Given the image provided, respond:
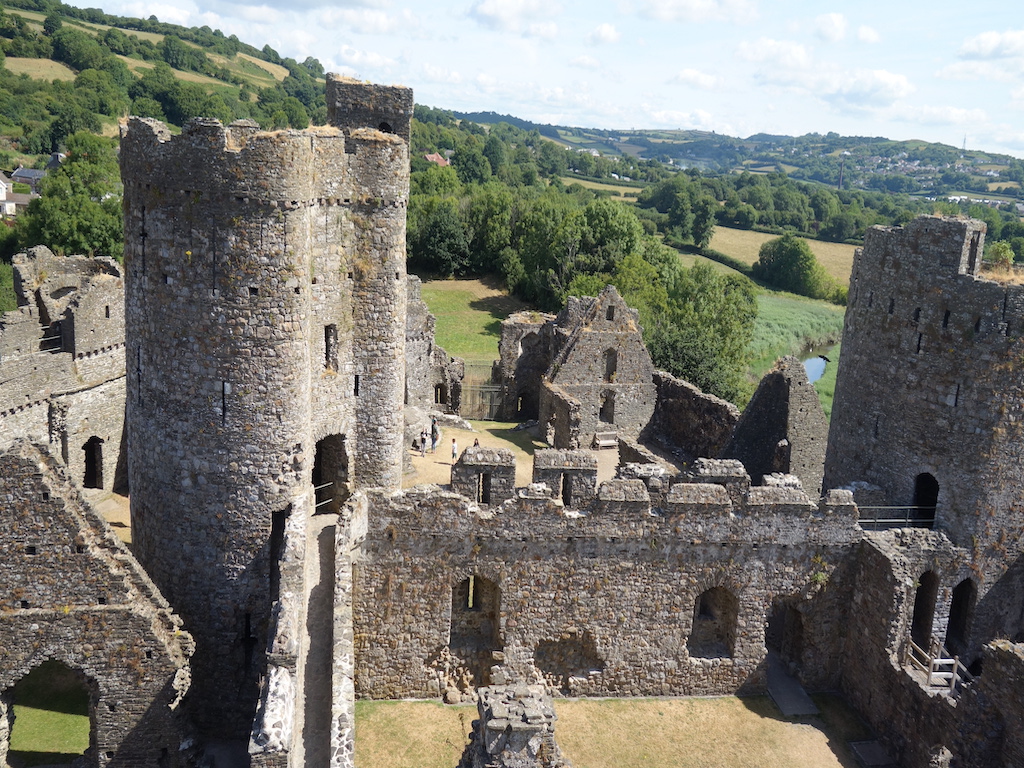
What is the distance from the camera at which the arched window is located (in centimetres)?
1773

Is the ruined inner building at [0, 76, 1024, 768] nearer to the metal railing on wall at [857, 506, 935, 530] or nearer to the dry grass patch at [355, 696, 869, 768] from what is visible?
the metal railing on wall at [857, 506, 935, 530]

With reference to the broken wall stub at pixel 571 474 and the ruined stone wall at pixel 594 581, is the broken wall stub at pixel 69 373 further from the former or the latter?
the broken wall stub at pixel 571 474

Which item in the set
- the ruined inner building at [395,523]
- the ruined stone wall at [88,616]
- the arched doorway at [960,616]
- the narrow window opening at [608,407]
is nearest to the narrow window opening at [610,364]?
the narrow window opening at [608,407]

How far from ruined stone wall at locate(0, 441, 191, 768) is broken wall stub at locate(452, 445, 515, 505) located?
219 inches

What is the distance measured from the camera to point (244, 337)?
1512 centimetres

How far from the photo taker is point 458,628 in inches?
702

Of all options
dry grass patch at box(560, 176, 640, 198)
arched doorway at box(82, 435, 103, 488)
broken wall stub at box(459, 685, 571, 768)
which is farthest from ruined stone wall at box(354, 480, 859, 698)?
dry grass patch at box(560, 176, 640, 198)

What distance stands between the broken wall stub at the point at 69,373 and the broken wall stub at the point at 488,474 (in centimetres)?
1365

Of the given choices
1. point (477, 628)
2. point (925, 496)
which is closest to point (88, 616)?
point (477, 628)

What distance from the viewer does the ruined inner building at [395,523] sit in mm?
13914

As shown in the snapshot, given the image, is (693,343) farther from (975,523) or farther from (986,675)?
(986,675)

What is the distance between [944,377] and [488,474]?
9034 millimetres

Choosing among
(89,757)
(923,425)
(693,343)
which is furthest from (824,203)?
(89,757)

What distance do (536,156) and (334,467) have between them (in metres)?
152
